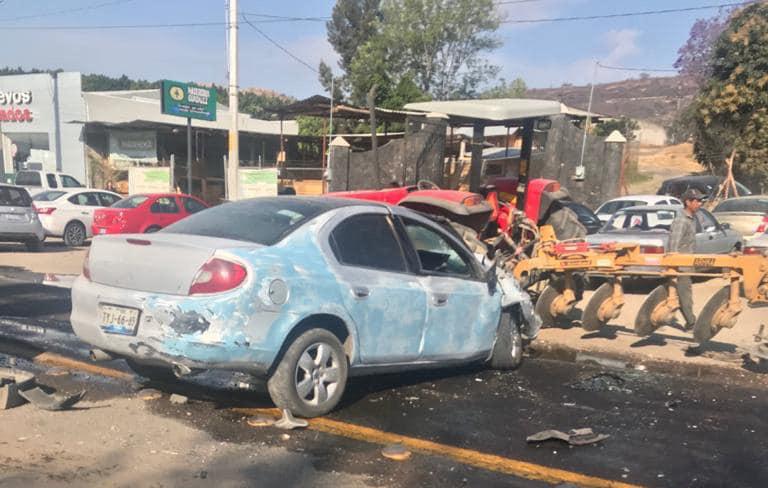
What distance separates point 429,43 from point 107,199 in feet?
99.6

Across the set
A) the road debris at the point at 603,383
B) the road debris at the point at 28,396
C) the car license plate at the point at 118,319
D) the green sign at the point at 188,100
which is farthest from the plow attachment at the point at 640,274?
the green sign at the point at 188,100

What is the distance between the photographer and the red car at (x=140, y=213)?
15.1 meters

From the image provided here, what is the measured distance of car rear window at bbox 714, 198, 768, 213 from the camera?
14.2m

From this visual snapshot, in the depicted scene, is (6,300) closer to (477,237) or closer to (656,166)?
(477,237)

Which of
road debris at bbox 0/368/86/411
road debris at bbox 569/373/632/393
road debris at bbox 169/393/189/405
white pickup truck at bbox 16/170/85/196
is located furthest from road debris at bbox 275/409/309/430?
white pickup truck at bbox 16/170/85/196

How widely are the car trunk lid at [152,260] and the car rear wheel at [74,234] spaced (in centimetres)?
1350

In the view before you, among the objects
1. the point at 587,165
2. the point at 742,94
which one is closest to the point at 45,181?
the point at 587,165

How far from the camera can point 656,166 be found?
34.9 metres

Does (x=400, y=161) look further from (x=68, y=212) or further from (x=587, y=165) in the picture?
(x=68, y=212)

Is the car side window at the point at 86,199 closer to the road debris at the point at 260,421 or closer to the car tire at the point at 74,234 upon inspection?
the car tire at the point at 74,234

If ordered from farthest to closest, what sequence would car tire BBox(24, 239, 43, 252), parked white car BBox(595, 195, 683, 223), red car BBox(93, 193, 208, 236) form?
parked white car BBox(595, 195, 683, 223) → car tire BBox(24, 239, 43, 252) → red car BBox(93, 193, 208, 236)

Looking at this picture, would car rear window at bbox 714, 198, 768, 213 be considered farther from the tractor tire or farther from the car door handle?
the car door handle

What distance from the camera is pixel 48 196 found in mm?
17453

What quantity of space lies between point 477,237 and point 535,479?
4.51 metres
